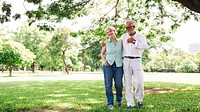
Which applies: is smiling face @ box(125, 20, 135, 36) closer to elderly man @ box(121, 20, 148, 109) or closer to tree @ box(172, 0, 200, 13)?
elderly man @ box(121, 20, 148, 109)

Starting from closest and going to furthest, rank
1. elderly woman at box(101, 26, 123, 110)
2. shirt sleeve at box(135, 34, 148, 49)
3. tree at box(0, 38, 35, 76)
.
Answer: shirt sleeve at box(135, 34, 148, 49), elderly woman at box(101, 26, 123, 110), tree at box(0, 38, 35, 76)

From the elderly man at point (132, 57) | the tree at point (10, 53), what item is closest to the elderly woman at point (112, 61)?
the elderly man at point (132, 57)

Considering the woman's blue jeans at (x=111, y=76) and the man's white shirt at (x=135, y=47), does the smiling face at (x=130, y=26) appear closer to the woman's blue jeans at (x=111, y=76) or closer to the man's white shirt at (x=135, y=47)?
the man's white shirt at (x=135, y=47)

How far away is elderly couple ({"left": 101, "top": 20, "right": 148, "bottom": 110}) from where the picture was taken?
731 centimetres

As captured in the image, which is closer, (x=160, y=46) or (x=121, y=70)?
(x=121, y=70)

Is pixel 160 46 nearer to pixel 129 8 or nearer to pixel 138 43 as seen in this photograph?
pixel 129 8

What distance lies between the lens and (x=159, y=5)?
53.2 ft

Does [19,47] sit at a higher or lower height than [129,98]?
higher

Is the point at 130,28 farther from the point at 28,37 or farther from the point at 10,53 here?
the point at 28,37

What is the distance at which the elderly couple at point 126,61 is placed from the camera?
7.31 meters

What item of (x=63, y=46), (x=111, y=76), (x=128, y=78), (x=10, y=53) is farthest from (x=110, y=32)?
(x=63, y=46)

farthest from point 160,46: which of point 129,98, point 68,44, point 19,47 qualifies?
point 129,98

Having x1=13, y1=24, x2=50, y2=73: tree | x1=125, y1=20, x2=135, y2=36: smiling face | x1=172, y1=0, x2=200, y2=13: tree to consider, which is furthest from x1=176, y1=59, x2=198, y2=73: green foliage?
x1=125, y1=20, x2=135, y2=36: smiling face

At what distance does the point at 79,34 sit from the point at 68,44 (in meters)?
37.0
